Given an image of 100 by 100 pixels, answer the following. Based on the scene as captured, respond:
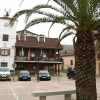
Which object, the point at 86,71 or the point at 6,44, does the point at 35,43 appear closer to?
the point at 6,44

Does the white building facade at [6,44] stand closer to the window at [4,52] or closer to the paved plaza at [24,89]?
the window at [4,52]

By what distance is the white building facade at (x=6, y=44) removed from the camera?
41.8m

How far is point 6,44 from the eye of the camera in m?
42.5

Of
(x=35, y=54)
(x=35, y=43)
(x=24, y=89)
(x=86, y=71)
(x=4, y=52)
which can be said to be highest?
(x=35, y=43)

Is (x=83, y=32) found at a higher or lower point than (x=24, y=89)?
higher

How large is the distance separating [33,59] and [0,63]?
23.4ft

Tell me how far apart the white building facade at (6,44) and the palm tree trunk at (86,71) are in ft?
114

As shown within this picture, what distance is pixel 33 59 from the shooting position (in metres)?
43.8

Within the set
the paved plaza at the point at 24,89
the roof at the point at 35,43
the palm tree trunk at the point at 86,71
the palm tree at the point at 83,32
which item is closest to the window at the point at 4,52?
the roof at the point at 35,43

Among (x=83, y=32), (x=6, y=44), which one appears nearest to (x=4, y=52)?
(x=6, y=44)

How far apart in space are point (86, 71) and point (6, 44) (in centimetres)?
3599

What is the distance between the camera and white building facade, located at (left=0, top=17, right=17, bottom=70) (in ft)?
137

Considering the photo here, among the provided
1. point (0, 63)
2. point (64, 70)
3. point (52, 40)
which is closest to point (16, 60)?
point (0, 63)

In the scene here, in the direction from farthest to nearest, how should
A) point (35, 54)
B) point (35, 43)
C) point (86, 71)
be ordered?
point (35, 54) → point (35, 43) → point (86, 71)
